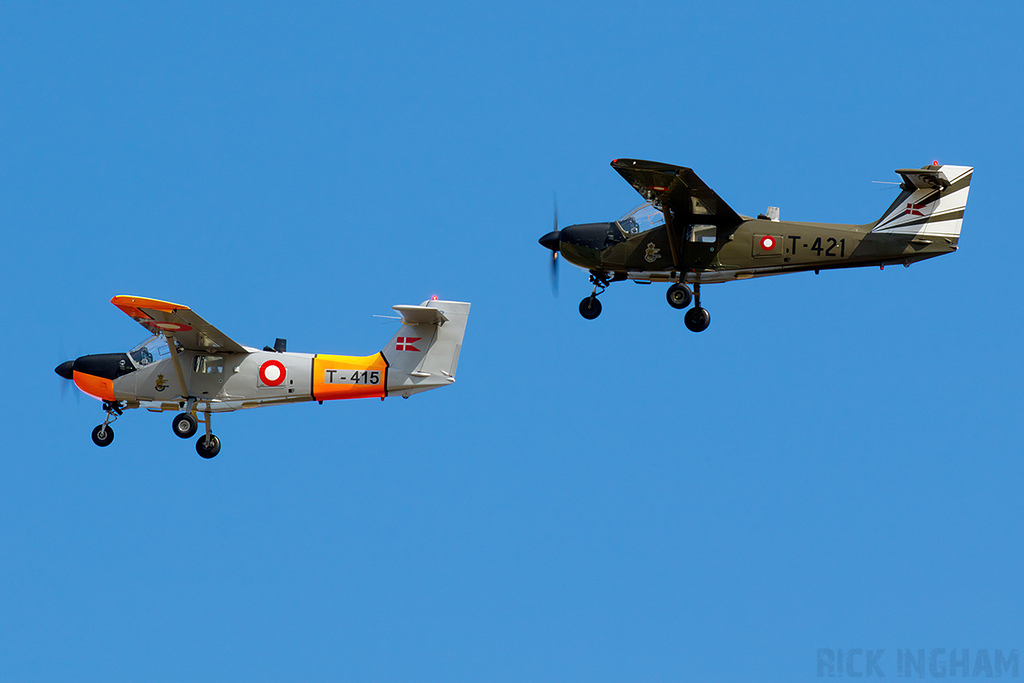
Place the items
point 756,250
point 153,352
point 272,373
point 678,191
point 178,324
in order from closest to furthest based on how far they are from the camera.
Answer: point 678,191 → point 756,250 → point 178,324 → point 272,373 → point 153,352

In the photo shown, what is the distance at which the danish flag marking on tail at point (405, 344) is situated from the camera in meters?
31.5

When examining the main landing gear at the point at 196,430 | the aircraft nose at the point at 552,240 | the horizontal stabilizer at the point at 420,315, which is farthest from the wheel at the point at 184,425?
the aircraft nose at the point at 552,240

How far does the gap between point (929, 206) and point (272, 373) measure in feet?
46.5

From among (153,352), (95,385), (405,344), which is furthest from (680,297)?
(95,385)

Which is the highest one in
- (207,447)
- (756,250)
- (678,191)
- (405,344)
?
(678,191)

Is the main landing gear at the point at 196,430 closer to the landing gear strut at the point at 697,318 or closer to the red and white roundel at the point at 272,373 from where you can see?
the red and white roundel at the point at 272,373

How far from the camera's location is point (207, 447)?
1254 inches

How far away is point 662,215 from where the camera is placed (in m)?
30.6

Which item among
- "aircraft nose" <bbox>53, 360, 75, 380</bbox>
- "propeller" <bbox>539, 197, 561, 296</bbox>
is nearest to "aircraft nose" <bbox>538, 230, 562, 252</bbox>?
"propeller" <bbox>539, 197, 561, 296</bbox>

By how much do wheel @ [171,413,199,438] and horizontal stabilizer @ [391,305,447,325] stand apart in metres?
5.03

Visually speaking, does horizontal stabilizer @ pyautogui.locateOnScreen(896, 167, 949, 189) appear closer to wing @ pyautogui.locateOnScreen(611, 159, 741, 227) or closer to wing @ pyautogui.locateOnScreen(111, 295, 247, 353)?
wing @ pyautogui.locateOnScreen(611, 159, 741, 227)

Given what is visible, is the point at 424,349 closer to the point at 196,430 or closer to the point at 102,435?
the point at 196,430

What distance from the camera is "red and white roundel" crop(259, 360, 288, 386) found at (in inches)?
1233

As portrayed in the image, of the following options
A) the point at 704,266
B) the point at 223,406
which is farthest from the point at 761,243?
the point at 223,406
